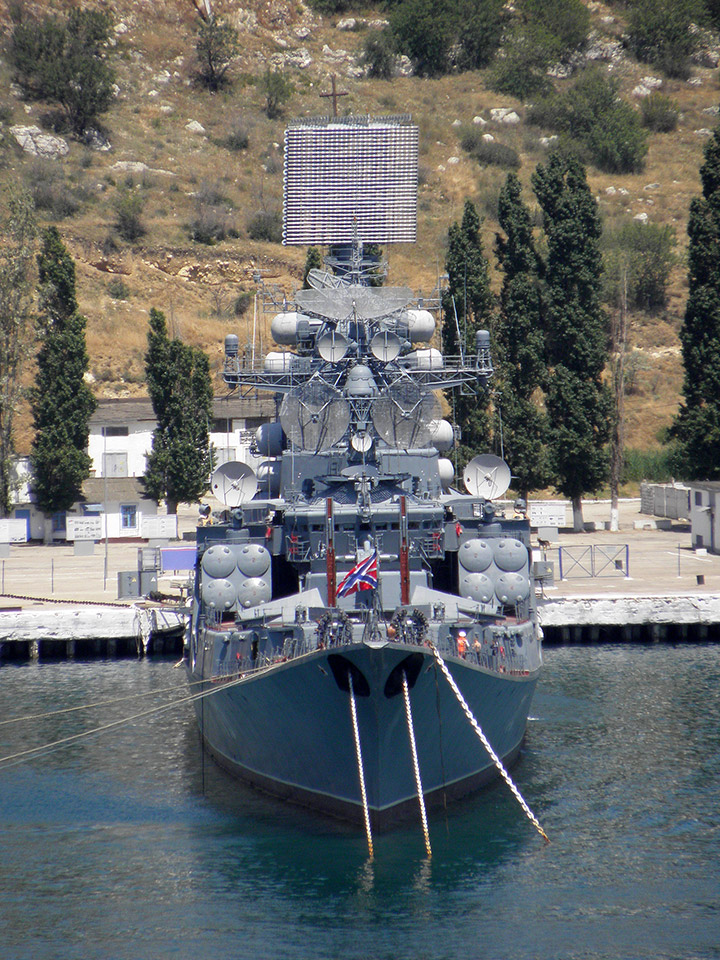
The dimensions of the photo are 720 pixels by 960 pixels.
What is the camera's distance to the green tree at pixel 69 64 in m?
106

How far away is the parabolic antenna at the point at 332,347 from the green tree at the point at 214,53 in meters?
97.3

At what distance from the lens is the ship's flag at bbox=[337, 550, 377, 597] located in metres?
24.0

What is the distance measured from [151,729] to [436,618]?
35.6ft

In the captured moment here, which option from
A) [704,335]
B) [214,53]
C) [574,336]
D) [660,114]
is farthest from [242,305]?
[660,114]

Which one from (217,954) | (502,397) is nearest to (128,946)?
(217,954)

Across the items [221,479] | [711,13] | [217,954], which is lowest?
[217,954]

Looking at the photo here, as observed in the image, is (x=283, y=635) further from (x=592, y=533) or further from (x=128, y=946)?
(x=592, y=533)

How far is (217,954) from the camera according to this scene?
1886 cm

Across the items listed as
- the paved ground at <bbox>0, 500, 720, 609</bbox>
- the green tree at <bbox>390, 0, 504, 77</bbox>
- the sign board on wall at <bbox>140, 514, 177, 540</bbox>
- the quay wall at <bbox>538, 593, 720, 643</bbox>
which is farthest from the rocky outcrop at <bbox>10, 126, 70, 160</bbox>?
the quay wall at <bbox>538, 593, 720, 643</bbox>

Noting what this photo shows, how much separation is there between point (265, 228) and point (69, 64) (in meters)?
26.3

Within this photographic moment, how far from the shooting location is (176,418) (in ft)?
200

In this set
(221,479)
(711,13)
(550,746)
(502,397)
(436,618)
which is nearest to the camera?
(436,618)

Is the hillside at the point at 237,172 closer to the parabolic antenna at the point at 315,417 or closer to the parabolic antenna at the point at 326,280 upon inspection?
the parabolic antenna at the point at 326,280

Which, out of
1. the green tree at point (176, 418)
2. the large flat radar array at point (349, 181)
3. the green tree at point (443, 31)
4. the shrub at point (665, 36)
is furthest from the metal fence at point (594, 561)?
the shrub at point (665, 36)
